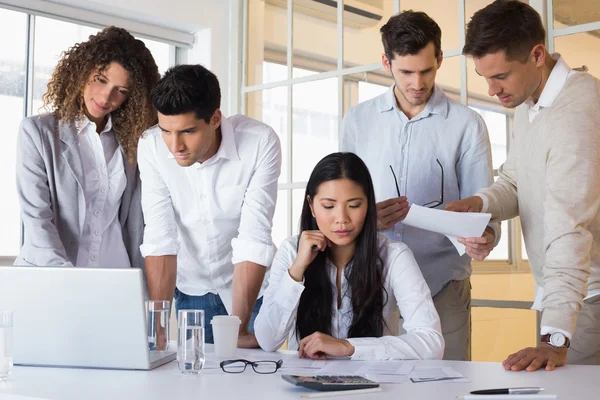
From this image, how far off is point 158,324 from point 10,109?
2.24 m

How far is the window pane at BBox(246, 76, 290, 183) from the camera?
3674 millimetres

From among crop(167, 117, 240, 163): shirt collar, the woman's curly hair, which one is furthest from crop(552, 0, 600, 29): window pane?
the woman's curly hair

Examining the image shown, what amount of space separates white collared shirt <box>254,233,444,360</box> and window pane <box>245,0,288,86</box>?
170 cm

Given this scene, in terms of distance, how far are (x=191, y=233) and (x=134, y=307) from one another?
3.00 feet

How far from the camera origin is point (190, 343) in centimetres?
158

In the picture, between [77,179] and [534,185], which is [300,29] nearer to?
[77,179]

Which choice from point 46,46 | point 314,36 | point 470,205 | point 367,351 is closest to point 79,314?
point 367,351

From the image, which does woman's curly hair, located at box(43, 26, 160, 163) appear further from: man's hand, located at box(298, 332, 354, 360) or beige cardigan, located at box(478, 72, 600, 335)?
beige cardigan, located at box(478, 72, 600, 335)

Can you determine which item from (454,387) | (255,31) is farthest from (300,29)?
(454,387)

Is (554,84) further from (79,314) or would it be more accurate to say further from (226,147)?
(79,314)

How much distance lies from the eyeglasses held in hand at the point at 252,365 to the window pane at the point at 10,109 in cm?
232

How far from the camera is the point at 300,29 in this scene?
11.8ft

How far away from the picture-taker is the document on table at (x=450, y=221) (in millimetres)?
1900

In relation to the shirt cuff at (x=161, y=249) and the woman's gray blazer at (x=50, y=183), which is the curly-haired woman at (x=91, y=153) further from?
the shirt cuff at (x=161, y=249)
